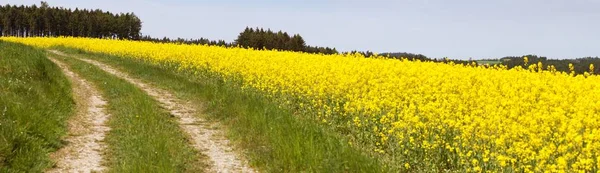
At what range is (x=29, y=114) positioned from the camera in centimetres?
1069

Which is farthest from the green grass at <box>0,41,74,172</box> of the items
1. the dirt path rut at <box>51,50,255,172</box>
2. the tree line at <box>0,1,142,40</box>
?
the tree line at <box>0,1,142,40</box>

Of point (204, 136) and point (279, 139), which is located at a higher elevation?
point (279, 139)

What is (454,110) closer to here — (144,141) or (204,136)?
(204,136)

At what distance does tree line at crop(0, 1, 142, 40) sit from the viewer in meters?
119

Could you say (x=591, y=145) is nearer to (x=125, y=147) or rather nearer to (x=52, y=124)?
(x=125, y=147)

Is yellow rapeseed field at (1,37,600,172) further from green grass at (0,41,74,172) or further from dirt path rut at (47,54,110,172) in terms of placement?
green grass at (0,41,74,172)

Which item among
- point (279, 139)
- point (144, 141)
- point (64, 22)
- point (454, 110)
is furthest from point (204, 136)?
point (64, 22)

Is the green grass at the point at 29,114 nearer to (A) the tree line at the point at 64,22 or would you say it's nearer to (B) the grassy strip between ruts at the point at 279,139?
(B) the grassy strip between ruts at the point at 279,139

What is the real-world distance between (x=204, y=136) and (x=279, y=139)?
2363 mm

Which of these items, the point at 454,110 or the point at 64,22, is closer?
the point at 454,110

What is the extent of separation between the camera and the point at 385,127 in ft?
36.9

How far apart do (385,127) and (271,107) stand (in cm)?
362

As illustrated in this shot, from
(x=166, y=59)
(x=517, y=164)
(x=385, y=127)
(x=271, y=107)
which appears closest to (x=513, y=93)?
(x=385, y=127)

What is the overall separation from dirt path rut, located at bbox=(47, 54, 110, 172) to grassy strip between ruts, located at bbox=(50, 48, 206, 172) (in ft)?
0.68
